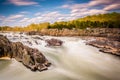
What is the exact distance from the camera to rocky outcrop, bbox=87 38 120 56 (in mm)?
5184

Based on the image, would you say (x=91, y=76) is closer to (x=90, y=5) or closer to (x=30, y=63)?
(x=30, y=63)

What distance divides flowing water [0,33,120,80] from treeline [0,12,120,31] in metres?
0.25

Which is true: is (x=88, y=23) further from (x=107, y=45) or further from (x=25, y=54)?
(x=25, y=54)

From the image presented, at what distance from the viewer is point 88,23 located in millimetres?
5211

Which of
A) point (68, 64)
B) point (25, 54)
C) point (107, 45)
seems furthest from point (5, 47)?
point (107, 45)

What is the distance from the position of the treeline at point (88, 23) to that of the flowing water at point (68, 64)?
25 centimetres

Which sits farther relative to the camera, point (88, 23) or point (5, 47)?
point (88, 23)

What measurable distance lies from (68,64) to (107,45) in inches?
42.8

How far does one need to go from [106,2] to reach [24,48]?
2123 mm

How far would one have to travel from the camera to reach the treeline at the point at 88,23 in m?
5.09

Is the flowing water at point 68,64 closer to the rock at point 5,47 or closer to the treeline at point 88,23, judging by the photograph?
the rock at point 5,47

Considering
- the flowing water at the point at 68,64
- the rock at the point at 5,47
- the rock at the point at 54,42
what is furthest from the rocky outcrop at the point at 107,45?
the rock at the point at 5,47

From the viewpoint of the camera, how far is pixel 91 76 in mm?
4688

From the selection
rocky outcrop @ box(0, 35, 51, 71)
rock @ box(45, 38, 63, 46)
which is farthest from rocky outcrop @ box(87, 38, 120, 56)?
rocky outcrop @ box(0, 35, 51, 71)
